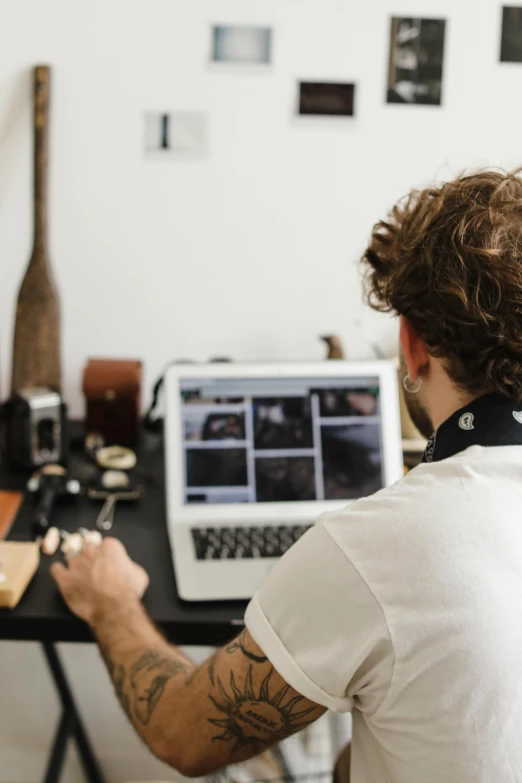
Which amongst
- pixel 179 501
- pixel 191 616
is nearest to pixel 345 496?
pixel 179 501

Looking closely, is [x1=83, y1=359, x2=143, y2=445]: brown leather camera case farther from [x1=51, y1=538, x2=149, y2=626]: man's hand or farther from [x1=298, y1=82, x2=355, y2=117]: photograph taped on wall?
[x1=298, y1=82, x2=355, y2=117]: photograph taped on wall

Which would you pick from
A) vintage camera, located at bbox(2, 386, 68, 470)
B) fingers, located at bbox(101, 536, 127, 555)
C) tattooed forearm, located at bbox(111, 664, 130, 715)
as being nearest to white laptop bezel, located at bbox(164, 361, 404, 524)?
fingers, located at bbox(101, 536, 127, 555)

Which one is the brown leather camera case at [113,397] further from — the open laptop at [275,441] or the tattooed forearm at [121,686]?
the tattooed forearm at [121,686]

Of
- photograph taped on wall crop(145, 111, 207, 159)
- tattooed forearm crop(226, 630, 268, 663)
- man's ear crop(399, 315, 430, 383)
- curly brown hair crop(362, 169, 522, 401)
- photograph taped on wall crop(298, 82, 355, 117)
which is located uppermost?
photograph taped on wall crop(298, 82, 355, 117)

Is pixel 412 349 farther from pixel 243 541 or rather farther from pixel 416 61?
pixel 416 61

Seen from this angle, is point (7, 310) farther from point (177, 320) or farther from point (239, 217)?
point (239, 217)

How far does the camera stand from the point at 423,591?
0.61m

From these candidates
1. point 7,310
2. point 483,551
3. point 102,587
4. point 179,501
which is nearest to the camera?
point 483,551

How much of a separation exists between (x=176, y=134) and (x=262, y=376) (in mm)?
596

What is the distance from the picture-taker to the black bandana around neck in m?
0.71

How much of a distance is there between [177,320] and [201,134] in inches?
15.3

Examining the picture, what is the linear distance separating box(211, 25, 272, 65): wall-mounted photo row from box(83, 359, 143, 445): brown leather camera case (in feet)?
2.09

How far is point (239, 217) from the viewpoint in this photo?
1612 millimetres

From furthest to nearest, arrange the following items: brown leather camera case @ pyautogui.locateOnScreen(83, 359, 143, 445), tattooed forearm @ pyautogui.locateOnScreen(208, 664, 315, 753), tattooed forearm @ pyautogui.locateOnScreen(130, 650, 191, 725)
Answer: brown leather camera case @ pyautogui.locateOnScreen(83, 359, 143, 445) → tattooed forearm @ pyautogui.locateOnScreen(130, 650, 191, 725) → tattooed forearm @ pyautogui.locateOnScreen(208, 664, 315, 753)
